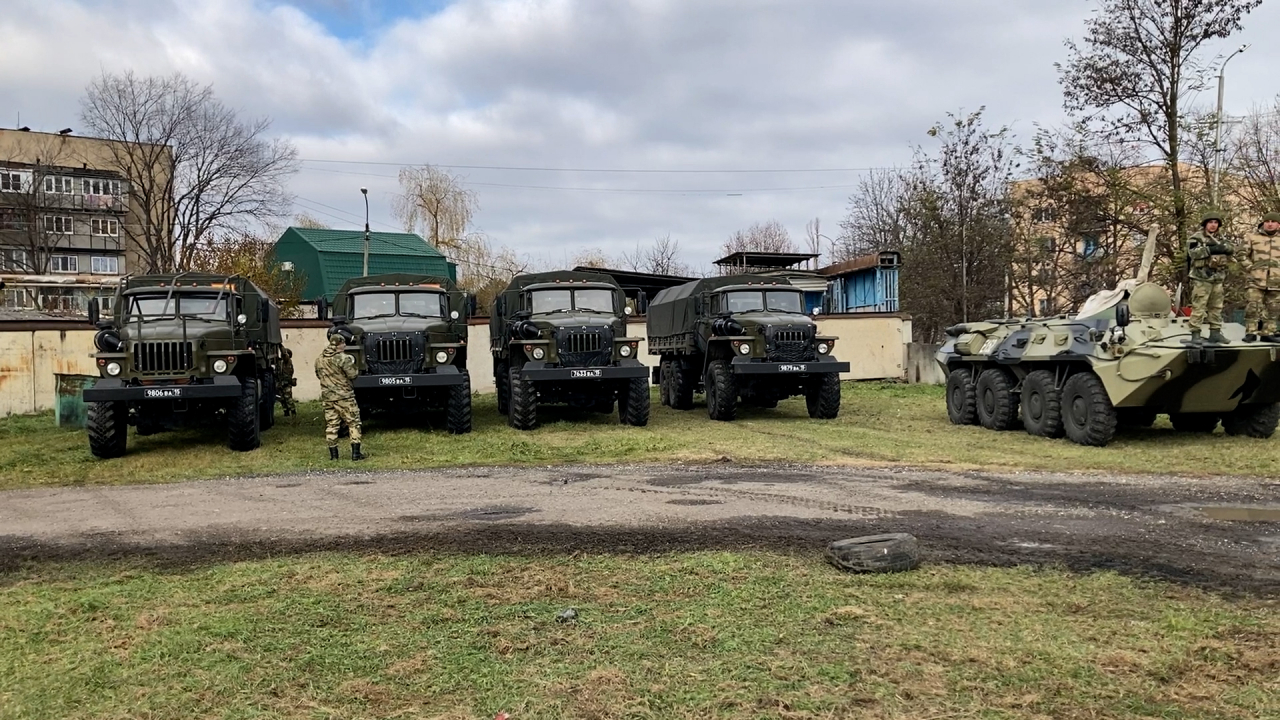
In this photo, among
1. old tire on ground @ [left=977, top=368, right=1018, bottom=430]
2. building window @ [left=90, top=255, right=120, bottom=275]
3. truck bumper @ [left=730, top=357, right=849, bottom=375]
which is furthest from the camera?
building window @ [left=90, top=255, right=120, bottom=275]

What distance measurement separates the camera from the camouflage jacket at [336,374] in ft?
37.0

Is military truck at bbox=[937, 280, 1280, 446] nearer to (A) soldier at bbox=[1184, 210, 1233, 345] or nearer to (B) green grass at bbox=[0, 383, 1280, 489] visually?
(A) soldier at bbox=[1184, 210, 1233, 345]

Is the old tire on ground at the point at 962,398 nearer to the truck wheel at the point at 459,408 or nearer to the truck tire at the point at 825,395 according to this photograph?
the truck tire at the point at 825,395

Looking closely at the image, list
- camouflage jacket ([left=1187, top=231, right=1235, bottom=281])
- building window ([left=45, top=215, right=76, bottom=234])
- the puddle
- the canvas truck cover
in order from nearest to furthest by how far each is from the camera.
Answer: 1. the puddle
2. camouflage jacket ([left=1187, top=231, right=1235, bottom=281])
3. the canvas truck cover
4. building window ([left=45, top=215, right=76, bottom=234])

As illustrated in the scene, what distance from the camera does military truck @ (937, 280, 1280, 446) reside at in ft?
36.7

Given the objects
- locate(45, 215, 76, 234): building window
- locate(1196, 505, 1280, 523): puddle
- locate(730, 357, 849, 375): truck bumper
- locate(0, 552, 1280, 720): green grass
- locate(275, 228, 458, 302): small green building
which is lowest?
locate(1196, 505, 1280, 523): puddle

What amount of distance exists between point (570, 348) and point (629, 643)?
995cm

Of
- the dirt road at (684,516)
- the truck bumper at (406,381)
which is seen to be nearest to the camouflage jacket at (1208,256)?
the dirt road at (684,516)

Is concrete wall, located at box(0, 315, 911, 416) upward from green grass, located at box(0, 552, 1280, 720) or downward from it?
upward

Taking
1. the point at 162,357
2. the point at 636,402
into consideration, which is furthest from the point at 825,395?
the point at 162,357

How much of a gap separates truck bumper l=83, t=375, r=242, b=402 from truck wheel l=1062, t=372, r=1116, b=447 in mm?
10069

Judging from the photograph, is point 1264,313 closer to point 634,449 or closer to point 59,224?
point 634,449

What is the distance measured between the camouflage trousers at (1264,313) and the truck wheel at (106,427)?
43.9 feet

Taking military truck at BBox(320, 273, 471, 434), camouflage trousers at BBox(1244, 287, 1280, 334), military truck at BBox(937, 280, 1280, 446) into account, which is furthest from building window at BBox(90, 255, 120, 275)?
camouflage trousers at BBox(1244, 287, 1280, 334)
